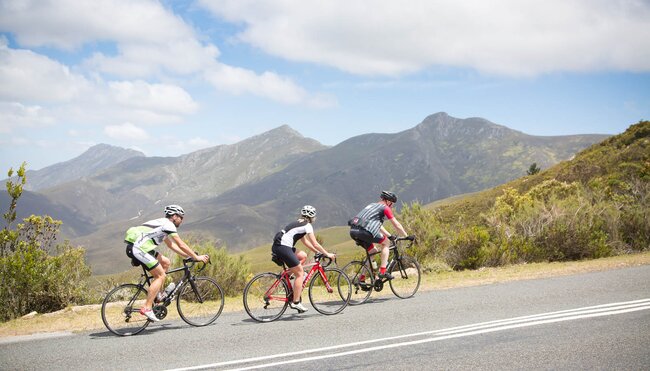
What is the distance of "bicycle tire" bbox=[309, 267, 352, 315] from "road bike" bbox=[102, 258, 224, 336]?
1928 millimetres

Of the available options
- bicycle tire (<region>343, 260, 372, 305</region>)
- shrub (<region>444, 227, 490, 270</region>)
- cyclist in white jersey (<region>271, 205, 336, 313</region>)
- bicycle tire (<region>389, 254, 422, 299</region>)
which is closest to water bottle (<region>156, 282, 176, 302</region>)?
cyclist in white jersey (<region>271, 205, 336, 313</region>)

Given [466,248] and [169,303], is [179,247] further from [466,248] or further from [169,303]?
[466,248]

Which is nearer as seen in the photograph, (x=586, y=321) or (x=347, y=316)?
(x=586, y=321)

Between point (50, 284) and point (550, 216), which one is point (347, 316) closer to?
point (50, 284)

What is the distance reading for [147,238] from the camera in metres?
7.98

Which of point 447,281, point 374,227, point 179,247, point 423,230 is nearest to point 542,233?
point 423,230

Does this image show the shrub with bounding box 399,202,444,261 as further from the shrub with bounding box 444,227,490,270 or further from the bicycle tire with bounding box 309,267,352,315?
the bicycle tire with bounding box 309,267,352,315

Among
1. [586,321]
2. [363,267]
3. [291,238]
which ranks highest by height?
[291,238]

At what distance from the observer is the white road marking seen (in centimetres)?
592

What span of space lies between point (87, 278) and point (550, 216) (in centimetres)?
1494

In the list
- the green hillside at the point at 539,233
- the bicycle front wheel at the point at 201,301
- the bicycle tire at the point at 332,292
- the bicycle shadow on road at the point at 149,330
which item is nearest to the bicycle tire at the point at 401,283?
the bicycle tire at the point at 332,292

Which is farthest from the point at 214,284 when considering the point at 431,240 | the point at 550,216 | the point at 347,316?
the point at 550,216

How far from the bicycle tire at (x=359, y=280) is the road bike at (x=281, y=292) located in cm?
34

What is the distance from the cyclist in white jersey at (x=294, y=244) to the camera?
8.64m
